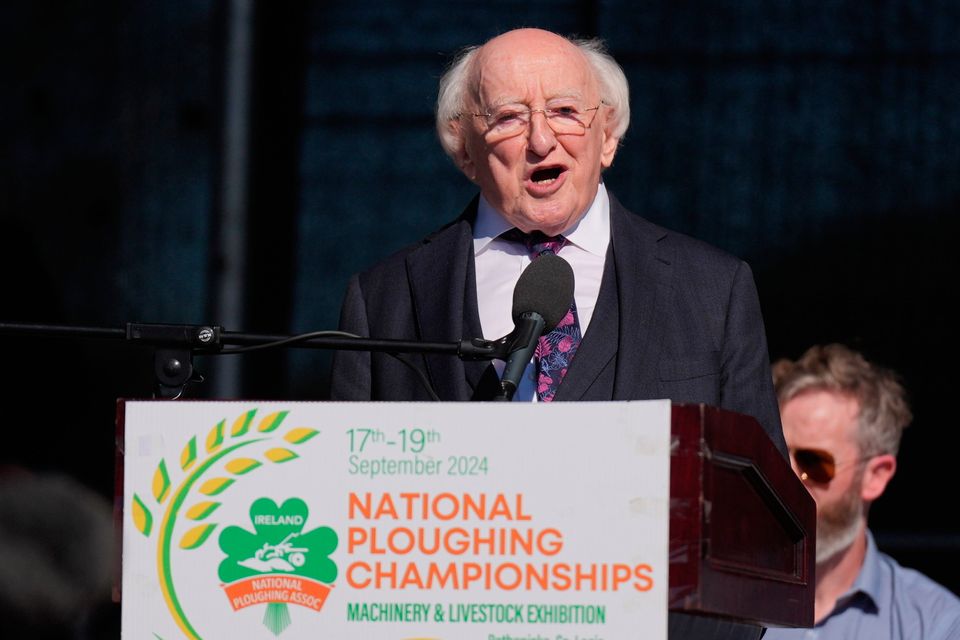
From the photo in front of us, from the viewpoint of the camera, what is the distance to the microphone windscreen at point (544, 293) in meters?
2.22

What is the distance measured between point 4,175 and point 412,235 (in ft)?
4.33

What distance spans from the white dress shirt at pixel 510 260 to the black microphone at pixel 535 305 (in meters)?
0.48

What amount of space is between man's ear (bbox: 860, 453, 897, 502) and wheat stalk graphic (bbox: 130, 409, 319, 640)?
2170mm

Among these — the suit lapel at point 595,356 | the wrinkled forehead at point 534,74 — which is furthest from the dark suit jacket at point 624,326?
the wrinkled forehead at point 534,74

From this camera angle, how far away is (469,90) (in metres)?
3.00

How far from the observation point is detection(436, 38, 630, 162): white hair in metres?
3.00

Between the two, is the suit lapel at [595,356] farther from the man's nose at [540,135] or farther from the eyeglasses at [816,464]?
the eyeglasses at [816,464]

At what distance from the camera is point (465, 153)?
10.00 ft

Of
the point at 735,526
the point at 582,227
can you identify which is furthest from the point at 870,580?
the point at 735,526

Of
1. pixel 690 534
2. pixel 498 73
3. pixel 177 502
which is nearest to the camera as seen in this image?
pixel 690 534

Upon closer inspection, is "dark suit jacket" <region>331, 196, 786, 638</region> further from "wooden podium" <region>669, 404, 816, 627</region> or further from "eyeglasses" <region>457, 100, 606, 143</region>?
"wooden podium" <region>669, 404, 816, 627</region>

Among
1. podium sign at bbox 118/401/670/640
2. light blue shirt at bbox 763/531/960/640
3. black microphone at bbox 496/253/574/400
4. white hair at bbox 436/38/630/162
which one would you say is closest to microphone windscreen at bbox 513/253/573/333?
black microphone at bbox 496/253/574/400

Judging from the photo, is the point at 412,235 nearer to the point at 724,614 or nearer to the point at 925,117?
the point at 925,117

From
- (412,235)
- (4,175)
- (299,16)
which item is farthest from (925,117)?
(4,175)
